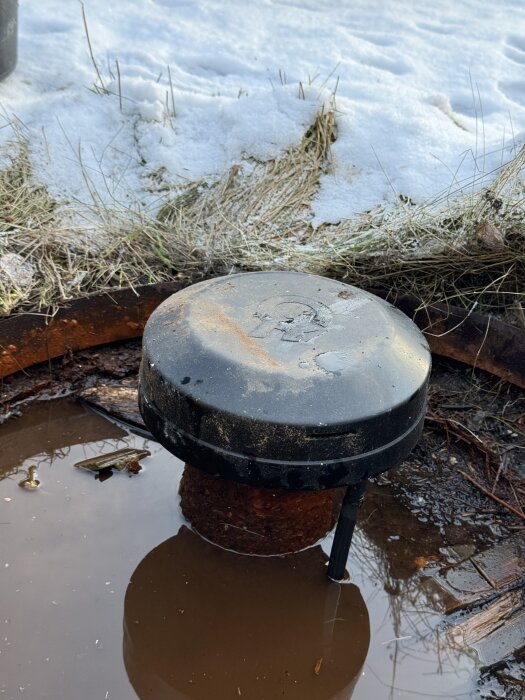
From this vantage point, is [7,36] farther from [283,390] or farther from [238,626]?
[238,626]

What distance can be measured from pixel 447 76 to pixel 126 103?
2.15 meters

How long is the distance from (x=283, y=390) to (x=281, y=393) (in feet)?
0.04

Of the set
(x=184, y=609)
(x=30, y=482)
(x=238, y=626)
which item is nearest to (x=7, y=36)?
(x=30, y=482)

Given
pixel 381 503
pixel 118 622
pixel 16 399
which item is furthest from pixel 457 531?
pixel 16 399

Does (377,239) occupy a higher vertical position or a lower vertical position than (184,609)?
higher

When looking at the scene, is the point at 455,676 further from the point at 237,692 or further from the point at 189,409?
the point at 189,409

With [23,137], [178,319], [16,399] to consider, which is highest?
[178,319]

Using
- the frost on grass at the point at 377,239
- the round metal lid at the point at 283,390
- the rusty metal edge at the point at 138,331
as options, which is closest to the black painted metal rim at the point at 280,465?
the round metal lid at the point at 283,390

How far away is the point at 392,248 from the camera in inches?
126

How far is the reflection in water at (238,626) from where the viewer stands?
2002 millimetres

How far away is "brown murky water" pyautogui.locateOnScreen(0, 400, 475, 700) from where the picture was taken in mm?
2000

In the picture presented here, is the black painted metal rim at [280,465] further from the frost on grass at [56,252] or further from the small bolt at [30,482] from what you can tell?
the frost on grass at [56,252]

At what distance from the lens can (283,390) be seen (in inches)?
71.5

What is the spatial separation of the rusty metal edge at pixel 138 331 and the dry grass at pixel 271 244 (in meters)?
0.07
